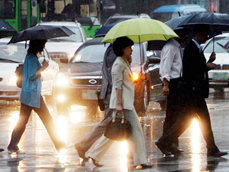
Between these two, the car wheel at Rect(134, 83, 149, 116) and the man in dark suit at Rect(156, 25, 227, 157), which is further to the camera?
the car wheel at Rect(134, 83, 149, 116)

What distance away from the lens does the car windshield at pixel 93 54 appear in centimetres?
1256

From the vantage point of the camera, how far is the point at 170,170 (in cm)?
658

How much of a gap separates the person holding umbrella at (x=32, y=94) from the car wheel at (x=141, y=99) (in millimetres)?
3893

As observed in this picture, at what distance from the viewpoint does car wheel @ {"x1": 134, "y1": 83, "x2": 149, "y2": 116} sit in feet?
38.3

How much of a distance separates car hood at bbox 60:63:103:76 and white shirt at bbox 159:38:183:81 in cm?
439

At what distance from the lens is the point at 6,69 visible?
13.4 m

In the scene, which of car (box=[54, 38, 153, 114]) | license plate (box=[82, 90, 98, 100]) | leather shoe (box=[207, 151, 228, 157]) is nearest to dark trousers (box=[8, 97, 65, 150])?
leather shoe (box=[207, 151, 228, 157])

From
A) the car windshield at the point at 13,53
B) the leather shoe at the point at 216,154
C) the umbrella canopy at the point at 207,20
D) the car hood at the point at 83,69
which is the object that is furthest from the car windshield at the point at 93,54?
the leather shoe at the point at 216,154

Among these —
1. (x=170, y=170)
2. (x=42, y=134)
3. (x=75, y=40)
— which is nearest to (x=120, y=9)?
(x=75, y=40)

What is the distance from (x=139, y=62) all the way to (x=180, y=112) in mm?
4903

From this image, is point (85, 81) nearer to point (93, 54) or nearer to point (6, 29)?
point (93, 54)

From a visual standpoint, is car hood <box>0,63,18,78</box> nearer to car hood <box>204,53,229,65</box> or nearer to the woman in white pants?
car hood <box>204,53,229,65</box>

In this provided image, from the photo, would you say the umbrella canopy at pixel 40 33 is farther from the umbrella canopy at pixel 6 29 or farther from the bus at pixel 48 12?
Answer: the bus at pixel 48 12

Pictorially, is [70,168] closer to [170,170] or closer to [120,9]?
[170,170]
